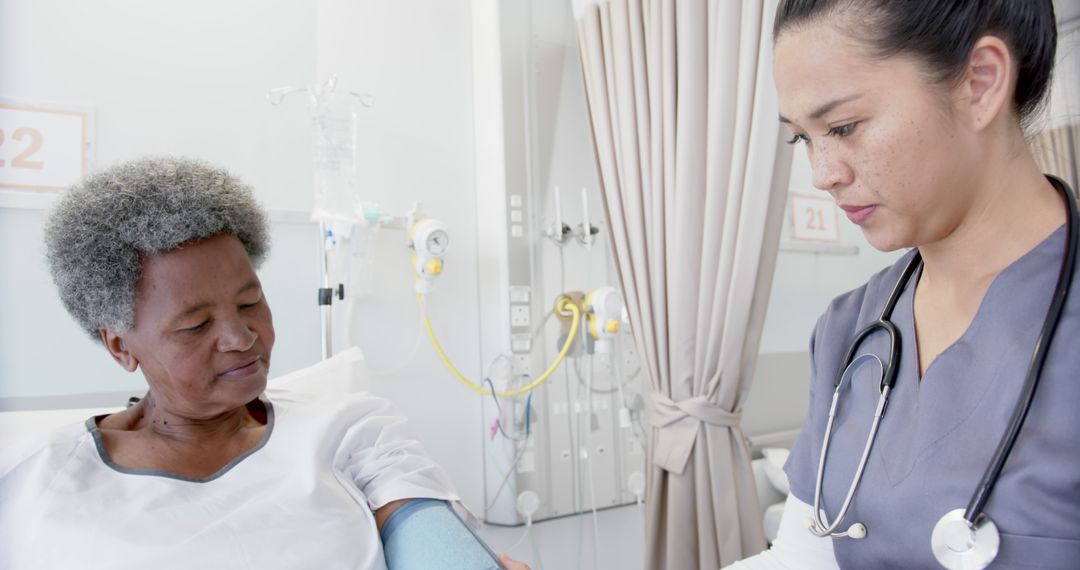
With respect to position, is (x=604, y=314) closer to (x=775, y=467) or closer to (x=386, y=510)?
(x=775, y=467)

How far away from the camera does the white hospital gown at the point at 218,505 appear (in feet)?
2.76

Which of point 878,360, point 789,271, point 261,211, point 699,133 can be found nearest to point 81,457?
point 261,211

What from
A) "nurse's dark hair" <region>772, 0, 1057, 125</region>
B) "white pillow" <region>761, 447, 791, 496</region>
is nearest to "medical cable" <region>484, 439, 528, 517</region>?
"white pillow" <region>761, 447, 791, 496</region>

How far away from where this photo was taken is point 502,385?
210 cm

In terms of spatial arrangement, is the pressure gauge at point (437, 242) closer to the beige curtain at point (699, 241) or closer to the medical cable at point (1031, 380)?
the beige curtain at point (699, 241)

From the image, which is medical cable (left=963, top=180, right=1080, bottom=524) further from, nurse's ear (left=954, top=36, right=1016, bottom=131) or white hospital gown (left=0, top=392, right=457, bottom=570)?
white hospital gown (left=0, top=392, right=457, bottom=570)

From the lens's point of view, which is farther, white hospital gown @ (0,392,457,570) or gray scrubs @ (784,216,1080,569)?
white hospital gown @ (0,392,457,570)

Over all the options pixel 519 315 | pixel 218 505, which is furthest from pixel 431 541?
pixel 519 315

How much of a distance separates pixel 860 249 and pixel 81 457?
89.1 inches

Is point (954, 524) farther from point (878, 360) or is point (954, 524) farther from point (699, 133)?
point (699, 133)

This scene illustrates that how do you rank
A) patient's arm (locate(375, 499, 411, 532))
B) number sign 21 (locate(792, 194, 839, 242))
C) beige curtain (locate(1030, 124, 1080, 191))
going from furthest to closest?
number sign 21 (locate(792, 194, 839, 242)) < beige curtain (locate(1030, 124, 1080, 191)) < patient's arm (locate(375, 499, 411, 532))

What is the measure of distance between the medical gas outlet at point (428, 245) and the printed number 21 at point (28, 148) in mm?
880

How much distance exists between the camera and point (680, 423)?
1.65m

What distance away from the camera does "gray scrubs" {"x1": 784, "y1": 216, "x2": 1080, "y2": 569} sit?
621 mm
